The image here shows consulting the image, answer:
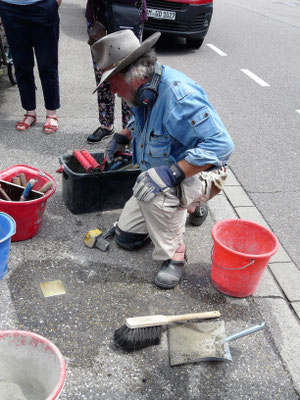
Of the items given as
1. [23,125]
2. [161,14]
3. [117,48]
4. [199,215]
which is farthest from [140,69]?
[161,14]

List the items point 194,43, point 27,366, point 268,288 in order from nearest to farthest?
point 27,366 → point 268,288 → point 194,43

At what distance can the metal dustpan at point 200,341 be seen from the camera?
2.41 meters

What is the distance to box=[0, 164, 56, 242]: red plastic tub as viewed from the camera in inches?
115

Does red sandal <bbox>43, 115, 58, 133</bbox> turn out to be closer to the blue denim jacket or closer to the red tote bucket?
the blue denim jacket

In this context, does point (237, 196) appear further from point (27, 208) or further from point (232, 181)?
point (27, 208)

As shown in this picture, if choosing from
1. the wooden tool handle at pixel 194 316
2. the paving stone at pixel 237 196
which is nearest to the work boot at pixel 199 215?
the paving stone at pixel 237 196

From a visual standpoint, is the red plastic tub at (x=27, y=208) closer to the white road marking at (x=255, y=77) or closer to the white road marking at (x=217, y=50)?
the white road marking at (x=255, y=77)

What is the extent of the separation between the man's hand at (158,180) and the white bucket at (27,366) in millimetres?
1056

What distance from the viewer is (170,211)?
9.14 ft

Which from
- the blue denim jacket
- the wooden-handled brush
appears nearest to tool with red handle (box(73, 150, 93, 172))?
the blue denim jacket

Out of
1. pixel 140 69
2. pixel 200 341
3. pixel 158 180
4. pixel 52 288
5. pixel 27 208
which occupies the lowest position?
pixel 52 288

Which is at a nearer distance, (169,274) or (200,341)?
(200,341)

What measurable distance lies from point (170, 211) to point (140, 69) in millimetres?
892

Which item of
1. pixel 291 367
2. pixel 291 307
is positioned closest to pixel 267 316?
pixel 291 307
